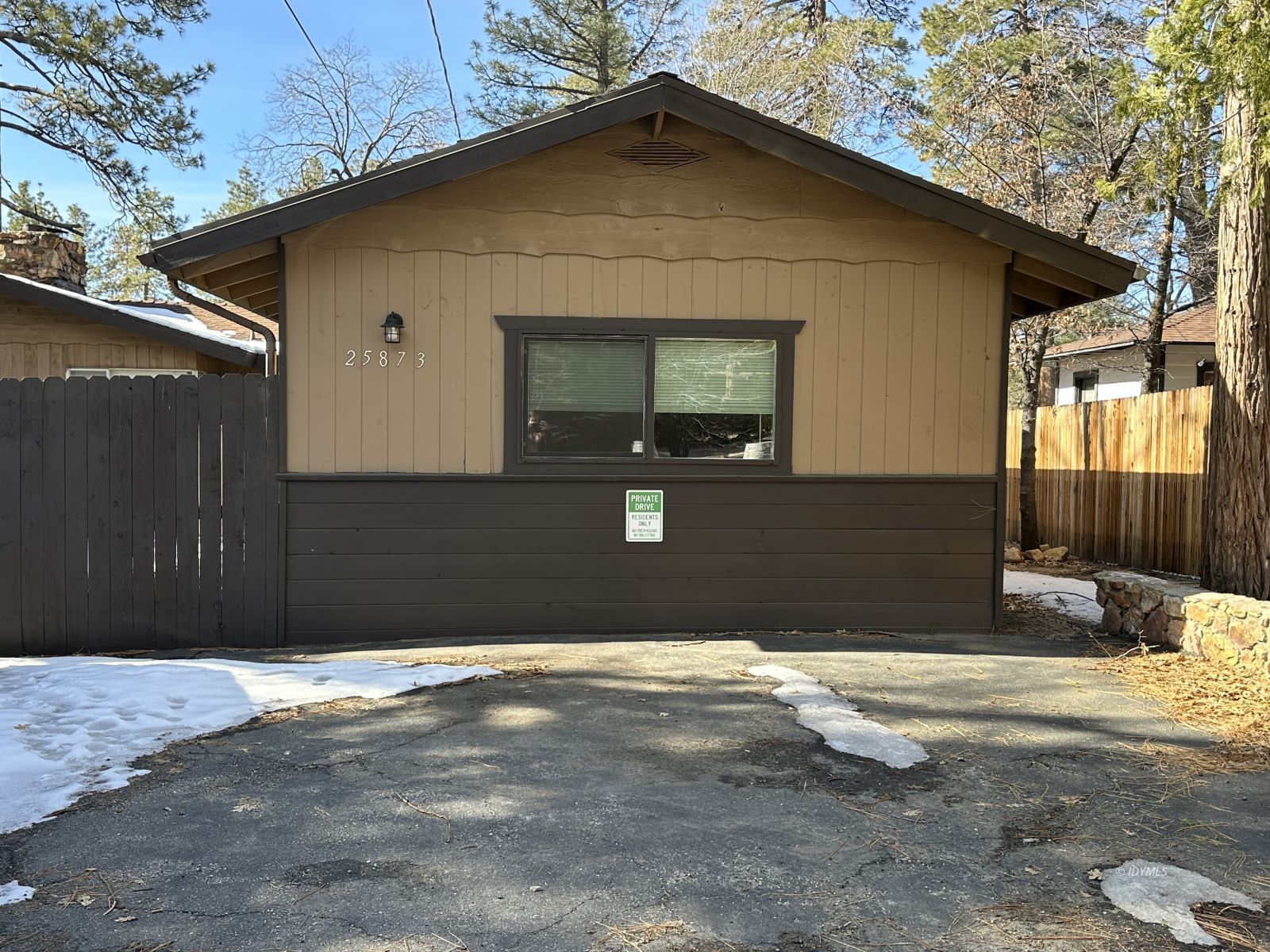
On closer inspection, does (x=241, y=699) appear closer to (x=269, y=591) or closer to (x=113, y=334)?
(x=269, y=591)

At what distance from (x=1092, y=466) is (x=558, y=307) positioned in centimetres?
796

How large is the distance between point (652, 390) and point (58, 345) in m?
6.66

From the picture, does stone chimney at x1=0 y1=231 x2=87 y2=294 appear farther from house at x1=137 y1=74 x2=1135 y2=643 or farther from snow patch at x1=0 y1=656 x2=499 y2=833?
snow patch at x1=0 y1=656 x2=499 y2=833

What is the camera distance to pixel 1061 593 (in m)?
8.69

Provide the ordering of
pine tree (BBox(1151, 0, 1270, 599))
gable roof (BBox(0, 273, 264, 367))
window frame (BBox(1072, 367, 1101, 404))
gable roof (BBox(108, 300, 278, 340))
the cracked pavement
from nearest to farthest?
the cracked pavement < pine tree (BBox(1151, 0, 1270, 599)) < gable roof (BBox(0, 273, 264, 367)) < gable roof (BBox(108, 300, 278, 340)) < window frame (BBox(1072, 367, 1101, 404))

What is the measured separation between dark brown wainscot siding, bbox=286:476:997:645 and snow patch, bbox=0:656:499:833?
2.89ft

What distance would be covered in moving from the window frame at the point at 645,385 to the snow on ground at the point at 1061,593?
2890 millimetres

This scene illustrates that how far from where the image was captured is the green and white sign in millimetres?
6715

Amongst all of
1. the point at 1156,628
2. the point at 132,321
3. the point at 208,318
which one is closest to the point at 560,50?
the point at 208,318

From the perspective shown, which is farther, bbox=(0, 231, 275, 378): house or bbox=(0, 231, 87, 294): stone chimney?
bbox=(0, 231, 87, 294): stone chimney

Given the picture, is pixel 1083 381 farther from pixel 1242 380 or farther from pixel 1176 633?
pixel 1176 633

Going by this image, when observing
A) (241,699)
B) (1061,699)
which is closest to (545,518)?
(241,699)

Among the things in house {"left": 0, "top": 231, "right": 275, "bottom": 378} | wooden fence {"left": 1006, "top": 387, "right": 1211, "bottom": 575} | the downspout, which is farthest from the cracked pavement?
house {"left": 0, "top": 231, "right": 275, "bottom": 378}

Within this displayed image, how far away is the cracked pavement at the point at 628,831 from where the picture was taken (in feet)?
8.75
